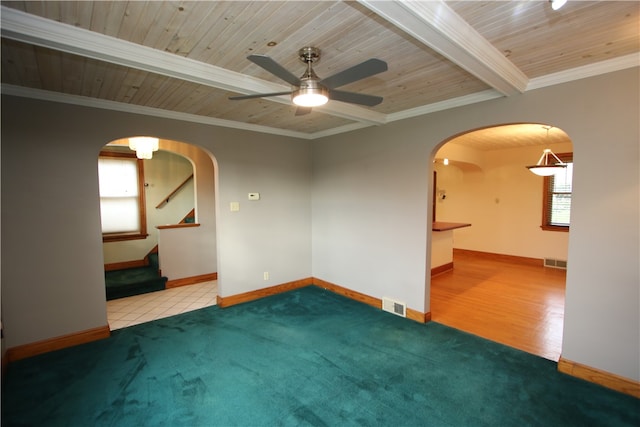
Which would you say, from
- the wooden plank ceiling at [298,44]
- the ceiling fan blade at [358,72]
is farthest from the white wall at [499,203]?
the ceiling fan blade at [358,72]

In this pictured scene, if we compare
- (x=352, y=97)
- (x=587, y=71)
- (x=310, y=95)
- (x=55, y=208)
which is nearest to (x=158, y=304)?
(x=55, y=208)

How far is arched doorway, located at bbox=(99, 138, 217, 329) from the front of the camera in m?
4.24

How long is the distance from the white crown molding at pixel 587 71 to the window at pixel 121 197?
632 cm

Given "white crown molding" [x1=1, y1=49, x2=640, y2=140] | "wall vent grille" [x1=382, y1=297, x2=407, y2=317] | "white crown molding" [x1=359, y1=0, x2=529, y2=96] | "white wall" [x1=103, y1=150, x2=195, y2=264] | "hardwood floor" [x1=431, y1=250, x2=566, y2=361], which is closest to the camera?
"white crown molding" [x1=359, y1=0, x2=529, y2=96]

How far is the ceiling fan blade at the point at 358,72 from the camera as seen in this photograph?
168cm

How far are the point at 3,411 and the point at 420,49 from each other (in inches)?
153

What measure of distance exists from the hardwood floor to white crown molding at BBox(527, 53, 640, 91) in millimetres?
2470

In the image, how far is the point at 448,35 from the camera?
1.72 meters

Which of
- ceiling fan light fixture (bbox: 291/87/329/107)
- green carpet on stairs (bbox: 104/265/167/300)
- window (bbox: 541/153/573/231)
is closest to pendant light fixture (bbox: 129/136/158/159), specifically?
green carpet on stairs (bbox: 104/265/167/300)

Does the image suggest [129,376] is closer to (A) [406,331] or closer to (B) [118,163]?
(A) [406,331]

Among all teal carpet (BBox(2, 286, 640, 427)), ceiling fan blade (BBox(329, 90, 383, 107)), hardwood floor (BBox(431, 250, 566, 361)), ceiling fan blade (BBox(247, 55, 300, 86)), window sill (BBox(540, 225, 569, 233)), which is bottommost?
teal carpet (BBox(2, 286, 640, 427))

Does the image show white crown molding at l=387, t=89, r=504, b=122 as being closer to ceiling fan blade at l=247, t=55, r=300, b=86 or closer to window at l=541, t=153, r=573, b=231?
ceiling fan blade at l=247, t=55, r=300, b=86

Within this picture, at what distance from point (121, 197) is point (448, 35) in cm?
619

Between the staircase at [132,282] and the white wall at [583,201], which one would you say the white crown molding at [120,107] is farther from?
the staircase at [132,282]
